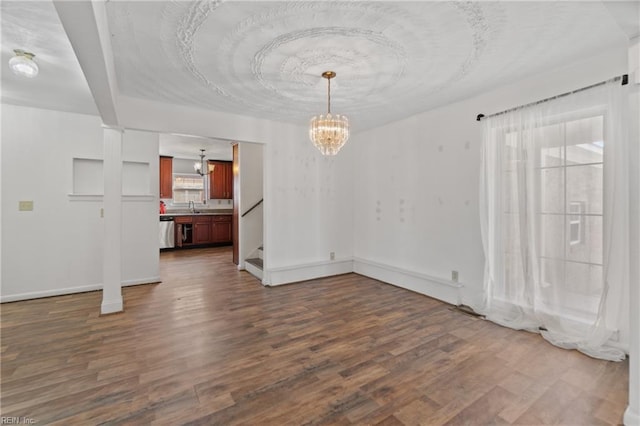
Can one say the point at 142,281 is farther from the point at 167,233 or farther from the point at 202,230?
the point at 202,230

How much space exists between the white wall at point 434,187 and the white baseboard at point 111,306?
3.57 m

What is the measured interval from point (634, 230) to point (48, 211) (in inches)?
237

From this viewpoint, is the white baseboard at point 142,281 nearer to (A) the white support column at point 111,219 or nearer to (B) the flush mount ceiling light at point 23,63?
(A) the white support column at point 111,219

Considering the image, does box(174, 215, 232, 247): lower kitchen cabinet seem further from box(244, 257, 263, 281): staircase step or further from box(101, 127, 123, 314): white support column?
box(101, 127, 123, 314): white support column

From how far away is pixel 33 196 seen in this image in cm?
375

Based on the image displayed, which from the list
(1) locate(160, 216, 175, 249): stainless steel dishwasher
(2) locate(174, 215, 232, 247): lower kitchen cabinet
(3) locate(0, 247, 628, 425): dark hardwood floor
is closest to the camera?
(3) locate(0, 247, 628, 425): dark hardwood floor

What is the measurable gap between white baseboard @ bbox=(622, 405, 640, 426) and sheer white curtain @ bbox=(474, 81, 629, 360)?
835mm

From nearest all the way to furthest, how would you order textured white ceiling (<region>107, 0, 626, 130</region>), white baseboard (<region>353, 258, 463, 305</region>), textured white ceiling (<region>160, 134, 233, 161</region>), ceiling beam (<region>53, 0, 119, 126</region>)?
ceiling beam (<region>53, 0, 119, 126</region>) < textured white ceiling (<region>107, 0, 626, 130</region>) < white baseboard (<region>353, 258, 463, 305</region>) < textured white ceiling (<region>160, 134, 233, 161</region>)

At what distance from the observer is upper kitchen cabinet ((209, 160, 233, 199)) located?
8695 mm

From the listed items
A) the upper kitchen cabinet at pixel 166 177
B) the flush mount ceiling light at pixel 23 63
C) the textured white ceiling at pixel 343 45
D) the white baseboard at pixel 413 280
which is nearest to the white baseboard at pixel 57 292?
the textured white ceiling at pixel 343 45

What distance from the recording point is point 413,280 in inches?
160

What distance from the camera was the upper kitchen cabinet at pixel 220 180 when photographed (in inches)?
342

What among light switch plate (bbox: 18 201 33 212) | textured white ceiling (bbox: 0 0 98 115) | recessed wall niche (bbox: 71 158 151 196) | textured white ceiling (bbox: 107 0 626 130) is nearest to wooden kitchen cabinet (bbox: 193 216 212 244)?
recessed wall niche (bbox: 71 158 151 196)

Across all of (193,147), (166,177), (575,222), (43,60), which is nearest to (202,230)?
(166,177)
